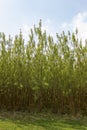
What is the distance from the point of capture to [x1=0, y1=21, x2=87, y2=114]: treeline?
19.3 metres

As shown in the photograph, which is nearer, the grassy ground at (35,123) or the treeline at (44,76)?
the grassy ground at (35,123)

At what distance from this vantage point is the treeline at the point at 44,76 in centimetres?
1933

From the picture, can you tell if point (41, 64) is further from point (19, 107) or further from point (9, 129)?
point (9, 129)

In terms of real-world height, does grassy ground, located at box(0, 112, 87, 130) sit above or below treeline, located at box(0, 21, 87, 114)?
below

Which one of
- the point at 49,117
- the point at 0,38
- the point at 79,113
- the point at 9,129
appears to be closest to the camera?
the point at 9,129

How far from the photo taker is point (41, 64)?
19438 millimetres

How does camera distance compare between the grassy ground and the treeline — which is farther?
the treeline

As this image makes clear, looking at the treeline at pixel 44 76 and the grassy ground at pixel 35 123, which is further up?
the treeline at pixel 44 76

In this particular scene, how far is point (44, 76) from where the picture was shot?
19.2 m

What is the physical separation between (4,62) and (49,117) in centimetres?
452

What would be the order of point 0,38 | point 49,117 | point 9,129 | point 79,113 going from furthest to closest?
point 0,38 → point 79,113 → point 49,117 → point 9,129

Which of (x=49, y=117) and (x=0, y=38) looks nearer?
(x=49, y=117)

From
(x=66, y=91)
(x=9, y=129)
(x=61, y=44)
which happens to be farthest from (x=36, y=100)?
(x=9, y=129)

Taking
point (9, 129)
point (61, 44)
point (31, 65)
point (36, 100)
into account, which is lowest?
point (9, 129)
